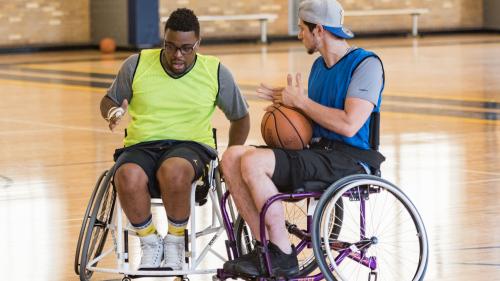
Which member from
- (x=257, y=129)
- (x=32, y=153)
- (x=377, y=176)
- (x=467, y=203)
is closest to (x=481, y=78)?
(x=257, y=129)

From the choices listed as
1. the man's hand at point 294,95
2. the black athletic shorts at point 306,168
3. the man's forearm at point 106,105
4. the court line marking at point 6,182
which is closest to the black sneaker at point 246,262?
the black athletic shorts at point 306,168

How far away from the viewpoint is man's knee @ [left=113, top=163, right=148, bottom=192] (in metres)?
5.06

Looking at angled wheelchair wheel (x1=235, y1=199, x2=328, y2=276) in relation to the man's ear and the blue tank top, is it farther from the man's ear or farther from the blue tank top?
the man's ear

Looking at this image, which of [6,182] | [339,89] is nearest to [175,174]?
[339,89]

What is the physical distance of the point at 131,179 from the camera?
5.07m

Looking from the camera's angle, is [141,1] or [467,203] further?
[141,1]

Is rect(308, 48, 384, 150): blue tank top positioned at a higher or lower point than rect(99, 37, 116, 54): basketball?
higher

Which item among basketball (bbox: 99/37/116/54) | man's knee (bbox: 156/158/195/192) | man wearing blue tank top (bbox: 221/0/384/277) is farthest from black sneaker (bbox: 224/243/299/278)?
basketball (bbox: 99/37/116/54)

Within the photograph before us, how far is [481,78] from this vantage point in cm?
1538

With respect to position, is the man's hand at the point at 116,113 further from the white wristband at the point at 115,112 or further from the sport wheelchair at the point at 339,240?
the sport wheelchair at the point at 339,240

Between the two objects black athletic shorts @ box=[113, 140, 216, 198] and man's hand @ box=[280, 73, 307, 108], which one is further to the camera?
black athletic shorts @ box=[113, 140, 216, 198]

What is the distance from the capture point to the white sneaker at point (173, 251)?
5156mm

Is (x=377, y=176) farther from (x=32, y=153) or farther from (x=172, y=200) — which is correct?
(x=32, y=153)

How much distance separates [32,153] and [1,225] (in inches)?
117
